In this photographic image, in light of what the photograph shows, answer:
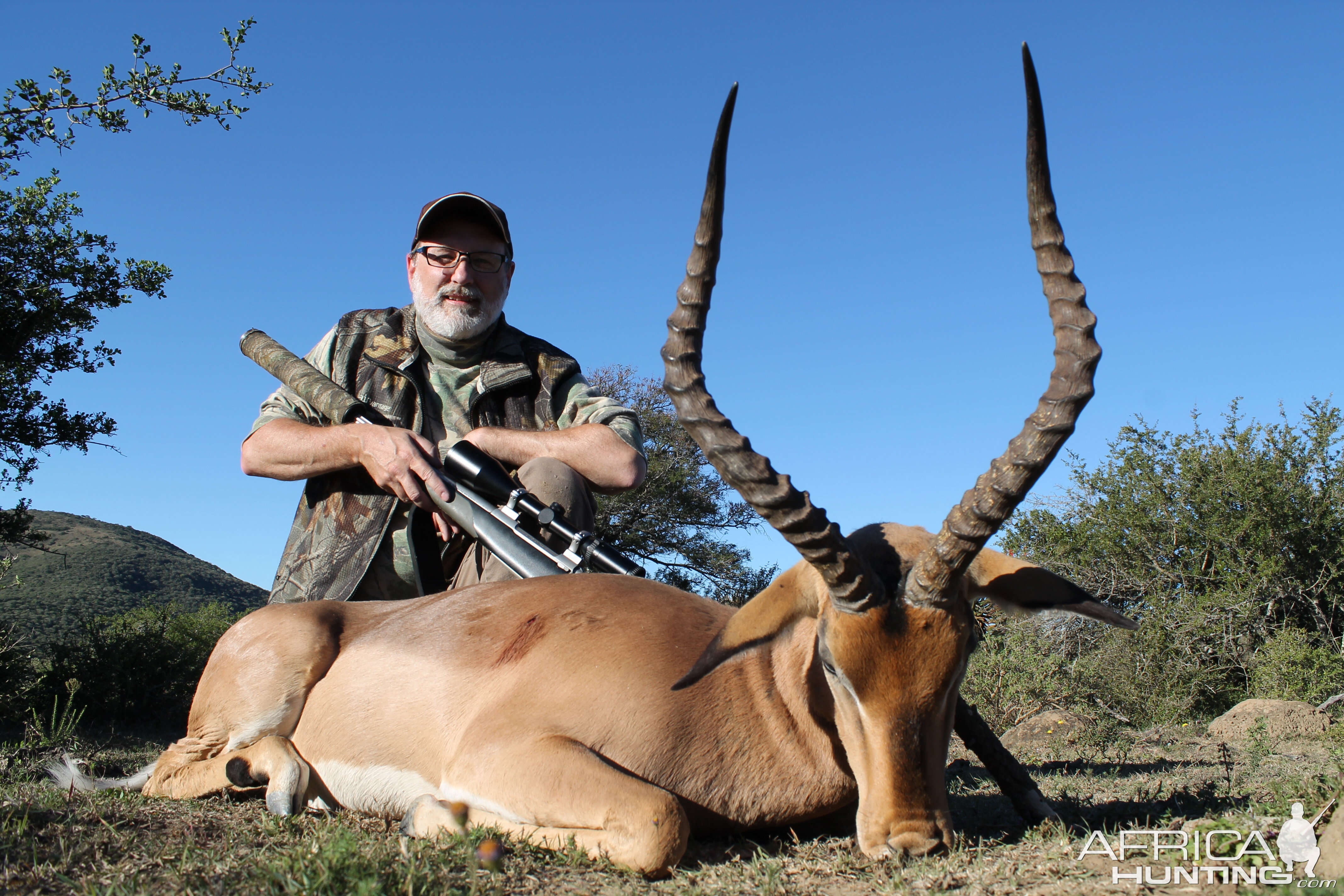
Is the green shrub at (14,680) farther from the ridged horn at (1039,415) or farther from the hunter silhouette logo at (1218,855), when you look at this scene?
the hunter silhouette logo at (1218,855)

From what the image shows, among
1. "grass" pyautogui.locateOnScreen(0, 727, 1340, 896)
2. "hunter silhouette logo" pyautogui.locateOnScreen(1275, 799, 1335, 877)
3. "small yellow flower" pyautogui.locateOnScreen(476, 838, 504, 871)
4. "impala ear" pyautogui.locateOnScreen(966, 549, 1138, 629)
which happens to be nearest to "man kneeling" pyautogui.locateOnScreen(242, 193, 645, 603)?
"grass" pyautogui.locateOnScreen(0, 727, 1340, 896)

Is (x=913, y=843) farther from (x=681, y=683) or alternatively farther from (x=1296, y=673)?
(x=1296, y=673)

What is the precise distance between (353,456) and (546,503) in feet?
3.85

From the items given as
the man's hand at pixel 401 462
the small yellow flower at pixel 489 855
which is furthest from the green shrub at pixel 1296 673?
the small yellow flower at pixel 489 855

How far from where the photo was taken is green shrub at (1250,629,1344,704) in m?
9.63

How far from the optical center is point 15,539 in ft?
34.4

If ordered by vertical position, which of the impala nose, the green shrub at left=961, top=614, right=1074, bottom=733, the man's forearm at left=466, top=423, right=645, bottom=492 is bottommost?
the impala nose

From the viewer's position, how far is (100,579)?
25469 mm

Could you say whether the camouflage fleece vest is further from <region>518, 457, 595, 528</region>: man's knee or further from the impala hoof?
the impala hoof

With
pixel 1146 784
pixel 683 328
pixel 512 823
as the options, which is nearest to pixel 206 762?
pixel 512 823

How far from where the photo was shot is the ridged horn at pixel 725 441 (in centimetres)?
313

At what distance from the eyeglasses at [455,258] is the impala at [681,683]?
2.60 metres

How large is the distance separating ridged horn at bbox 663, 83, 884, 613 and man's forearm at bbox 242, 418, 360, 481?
2928 millimetres

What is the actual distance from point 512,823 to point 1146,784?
336 centimetres
